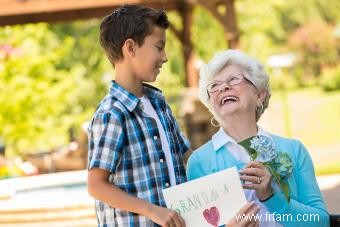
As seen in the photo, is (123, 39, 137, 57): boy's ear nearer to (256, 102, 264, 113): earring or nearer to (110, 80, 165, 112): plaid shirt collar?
(110, 80, 165, 112): plaid shirt collar

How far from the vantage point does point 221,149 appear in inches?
85.0

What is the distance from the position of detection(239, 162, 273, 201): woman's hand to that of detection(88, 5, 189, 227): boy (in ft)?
0.74

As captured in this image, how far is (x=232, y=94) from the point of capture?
210 cm

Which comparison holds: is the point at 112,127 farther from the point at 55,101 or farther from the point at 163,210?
the point at 55,101

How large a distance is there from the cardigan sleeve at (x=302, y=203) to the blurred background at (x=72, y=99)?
3104mm

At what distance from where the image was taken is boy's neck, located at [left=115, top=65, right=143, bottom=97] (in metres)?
2.14

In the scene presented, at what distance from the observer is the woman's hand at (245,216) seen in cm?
185

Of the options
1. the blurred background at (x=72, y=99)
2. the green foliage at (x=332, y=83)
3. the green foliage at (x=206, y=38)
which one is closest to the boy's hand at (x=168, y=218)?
the blurred background at (x=72, y=99)

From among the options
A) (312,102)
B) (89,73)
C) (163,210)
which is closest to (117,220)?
(163,210)

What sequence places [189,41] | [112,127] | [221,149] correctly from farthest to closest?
[189,41], [221,149], [112,127]

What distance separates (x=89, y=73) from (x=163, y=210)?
51.3 feet

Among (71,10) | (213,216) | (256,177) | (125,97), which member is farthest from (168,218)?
(71,10)

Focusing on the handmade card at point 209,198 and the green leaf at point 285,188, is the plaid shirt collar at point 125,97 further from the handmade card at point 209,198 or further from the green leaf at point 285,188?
the green leaf at point 285,188

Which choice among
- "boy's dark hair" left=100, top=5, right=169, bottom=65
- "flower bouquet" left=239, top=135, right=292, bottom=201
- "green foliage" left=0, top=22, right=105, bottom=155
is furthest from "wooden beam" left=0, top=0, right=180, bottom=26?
"flower bouquet" left=239, top=135, right=292, bottom=201
